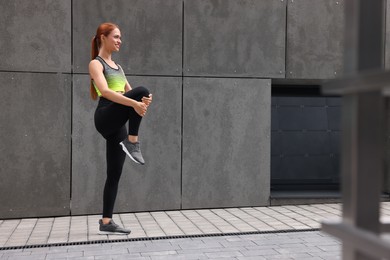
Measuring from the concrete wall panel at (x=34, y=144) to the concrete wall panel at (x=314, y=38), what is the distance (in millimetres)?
3282

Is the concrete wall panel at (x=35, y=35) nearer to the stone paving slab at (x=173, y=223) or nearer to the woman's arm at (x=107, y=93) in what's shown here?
the woman's arm at (x=107, y=93)

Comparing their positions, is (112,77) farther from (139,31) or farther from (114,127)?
(139,31)

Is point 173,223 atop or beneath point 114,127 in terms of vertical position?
beneath

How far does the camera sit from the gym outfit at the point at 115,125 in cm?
457

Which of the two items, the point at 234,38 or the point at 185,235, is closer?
the point at 185,235

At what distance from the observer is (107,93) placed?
15.0ft

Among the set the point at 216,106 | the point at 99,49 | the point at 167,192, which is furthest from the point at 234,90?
the point at 99,49

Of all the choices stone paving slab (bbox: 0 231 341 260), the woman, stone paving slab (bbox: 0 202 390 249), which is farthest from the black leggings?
stone paving slab (bbox: 0 231 341 260)

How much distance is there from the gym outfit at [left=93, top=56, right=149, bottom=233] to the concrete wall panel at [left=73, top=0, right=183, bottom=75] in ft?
4.61

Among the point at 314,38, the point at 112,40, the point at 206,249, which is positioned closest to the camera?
the point at 206,249

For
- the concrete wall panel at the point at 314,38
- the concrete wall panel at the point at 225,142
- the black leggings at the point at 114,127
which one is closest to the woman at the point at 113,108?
the black leggings at the point at 114,127

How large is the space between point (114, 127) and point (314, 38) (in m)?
3.70

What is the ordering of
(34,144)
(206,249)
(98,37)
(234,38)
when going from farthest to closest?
1. (234,38)
2. (34,144)
3. (98,37)
4. (206,249)

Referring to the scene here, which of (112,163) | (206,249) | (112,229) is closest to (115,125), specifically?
(112,163)
